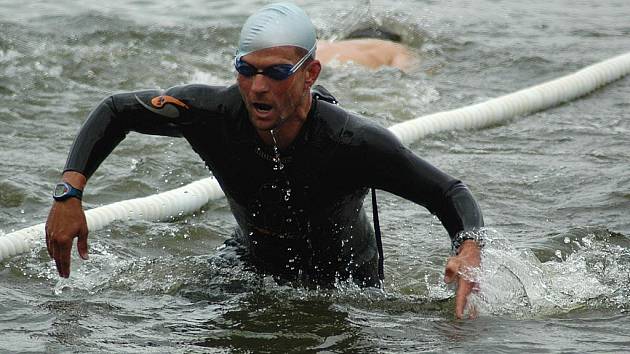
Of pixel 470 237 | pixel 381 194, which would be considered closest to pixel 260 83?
pixel 470 237

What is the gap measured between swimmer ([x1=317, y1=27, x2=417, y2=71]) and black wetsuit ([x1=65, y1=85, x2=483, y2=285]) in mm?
7244

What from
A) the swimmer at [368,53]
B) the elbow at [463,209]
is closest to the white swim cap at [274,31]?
the elbow at [463,209]

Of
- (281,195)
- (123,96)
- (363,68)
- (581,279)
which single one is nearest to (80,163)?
(123,96)

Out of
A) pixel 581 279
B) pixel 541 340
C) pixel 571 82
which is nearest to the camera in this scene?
pixel 541 340

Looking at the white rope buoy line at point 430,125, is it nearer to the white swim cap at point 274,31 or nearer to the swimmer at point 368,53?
the swimmer at point 368,53

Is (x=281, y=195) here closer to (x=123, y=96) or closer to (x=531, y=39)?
(x=123, y=96)

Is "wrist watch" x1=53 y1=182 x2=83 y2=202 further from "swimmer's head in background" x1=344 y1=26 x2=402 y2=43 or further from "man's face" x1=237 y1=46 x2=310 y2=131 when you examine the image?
"swimmer's head in background" x1=344 y1=26 x2=402 y2=43

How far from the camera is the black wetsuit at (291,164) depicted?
492cm

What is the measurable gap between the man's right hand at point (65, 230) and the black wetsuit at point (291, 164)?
0.27 meters

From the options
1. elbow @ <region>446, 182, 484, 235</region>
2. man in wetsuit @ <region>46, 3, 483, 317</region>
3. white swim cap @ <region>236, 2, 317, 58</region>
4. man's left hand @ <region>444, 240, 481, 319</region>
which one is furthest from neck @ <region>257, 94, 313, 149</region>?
man's left hand @ <region>444, 240, 481, 319</region>

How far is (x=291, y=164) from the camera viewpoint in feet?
16.5

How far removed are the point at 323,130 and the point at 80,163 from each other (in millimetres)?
1129

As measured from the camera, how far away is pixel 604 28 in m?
15.4

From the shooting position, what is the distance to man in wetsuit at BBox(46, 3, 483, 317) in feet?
15.6
